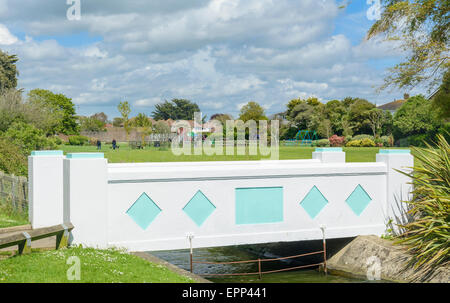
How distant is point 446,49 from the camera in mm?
15570

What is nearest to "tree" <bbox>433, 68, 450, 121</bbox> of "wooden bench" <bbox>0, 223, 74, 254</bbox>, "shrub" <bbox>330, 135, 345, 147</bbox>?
"wooden bench" <bbox>0, 223, 74, 254</bbox>

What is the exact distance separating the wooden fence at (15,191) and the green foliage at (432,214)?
29.9 feet

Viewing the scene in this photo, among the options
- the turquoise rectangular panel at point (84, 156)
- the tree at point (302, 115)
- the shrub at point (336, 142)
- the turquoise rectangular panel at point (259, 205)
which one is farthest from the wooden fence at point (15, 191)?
the tree at point (302, 115)

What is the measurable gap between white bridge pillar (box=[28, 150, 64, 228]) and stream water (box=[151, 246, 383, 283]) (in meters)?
3.28

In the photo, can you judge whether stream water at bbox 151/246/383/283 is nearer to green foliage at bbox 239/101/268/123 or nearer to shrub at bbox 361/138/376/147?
shrub at bbox 361/138/376/147

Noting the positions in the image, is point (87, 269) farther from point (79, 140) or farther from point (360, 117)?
point (360, 117)

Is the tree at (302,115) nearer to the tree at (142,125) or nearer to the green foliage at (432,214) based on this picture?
the tree at (142,125)

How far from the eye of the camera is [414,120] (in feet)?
149

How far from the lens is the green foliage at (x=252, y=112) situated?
60409 millimetres

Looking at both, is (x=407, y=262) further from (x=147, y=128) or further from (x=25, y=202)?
(x=147, y=128)

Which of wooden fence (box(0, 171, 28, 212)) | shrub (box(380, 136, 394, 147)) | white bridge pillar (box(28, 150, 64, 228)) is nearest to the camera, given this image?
white bridge pillar (box(28, 150, 64, 228))

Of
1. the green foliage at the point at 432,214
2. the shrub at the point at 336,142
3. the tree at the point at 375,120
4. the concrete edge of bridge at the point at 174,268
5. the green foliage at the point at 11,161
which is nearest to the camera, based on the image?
the concrete edge of bridge at the point at 174,268

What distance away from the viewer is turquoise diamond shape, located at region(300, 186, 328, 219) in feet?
30.6

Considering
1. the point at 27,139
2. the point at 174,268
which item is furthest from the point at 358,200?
the point at 27,139
